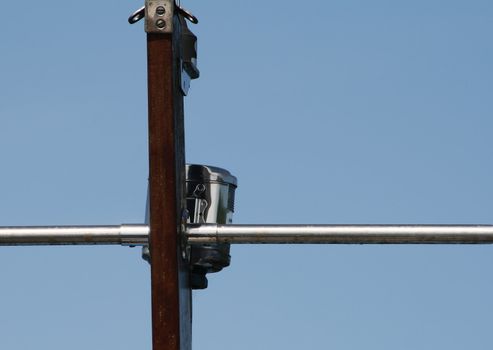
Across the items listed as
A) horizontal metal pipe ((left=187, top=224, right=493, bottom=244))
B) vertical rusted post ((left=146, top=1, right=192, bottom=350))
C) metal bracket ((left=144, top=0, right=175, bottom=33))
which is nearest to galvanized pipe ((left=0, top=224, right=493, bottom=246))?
horizontal metal pipe ((left=187, top=224, right=493, bottom=244))

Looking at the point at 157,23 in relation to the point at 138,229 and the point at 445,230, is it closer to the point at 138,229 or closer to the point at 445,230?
the point at 138,229

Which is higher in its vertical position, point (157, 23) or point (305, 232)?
point (157, 23)

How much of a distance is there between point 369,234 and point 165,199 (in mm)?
1148

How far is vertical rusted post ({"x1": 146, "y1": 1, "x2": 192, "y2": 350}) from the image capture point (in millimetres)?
9188

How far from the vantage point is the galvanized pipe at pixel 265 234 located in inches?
360

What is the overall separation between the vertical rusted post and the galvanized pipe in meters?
0.16

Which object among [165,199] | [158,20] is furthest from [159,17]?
[165,199]

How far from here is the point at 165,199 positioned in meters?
9.26

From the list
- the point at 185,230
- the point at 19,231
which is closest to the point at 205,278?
the point at 185,230

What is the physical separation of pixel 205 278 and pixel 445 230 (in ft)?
5.01

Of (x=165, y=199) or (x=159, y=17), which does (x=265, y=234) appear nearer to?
(x=165, y=199)

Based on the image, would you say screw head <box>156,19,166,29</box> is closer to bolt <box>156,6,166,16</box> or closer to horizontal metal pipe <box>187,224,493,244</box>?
bolt <box>156,6,166,16</box>

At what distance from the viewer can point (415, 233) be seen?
9164 mm

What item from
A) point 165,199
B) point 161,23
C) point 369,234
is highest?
point 161,23
